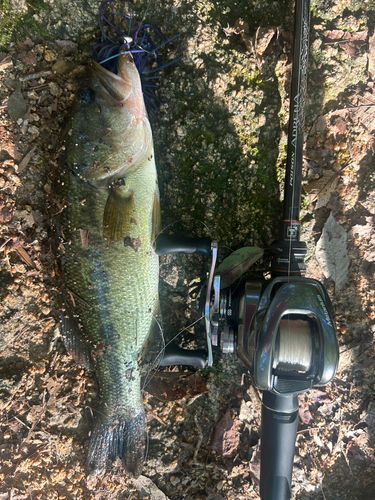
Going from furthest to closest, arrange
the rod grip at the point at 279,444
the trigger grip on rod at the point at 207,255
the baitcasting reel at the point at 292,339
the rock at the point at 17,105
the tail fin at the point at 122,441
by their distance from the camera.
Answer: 1. the rock at the point at 17,105
2. the tail fin at the point at 122,441
3. the trigger grip on rod at the point at 207,255
4. the rod grip at the point at 279,444
5. the baitcasting reel at the point at 292,339

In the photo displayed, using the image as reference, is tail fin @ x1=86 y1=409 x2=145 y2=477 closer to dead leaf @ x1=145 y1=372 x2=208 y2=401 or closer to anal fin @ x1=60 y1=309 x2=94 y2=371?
dead leaf @ x1=145 y1=372 x2=208 y2=401

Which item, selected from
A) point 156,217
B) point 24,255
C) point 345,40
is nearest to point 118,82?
point 156,217

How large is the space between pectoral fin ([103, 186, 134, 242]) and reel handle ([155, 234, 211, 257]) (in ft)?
0.79

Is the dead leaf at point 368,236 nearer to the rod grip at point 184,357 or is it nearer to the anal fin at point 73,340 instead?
the rod grip at point 184,357

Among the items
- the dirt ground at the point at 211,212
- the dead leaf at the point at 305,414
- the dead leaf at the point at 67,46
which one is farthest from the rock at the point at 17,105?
the dead leaf at the point at 305,414

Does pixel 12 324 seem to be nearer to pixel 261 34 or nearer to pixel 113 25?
pixel 113 25

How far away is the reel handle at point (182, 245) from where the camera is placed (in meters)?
2.12

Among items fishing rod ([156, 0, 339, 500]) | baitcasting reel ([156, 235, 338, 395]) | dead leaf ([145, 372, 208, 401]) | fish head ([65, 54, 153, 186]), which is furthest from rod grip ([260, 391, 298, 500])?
fish head ([65, 54, 153, 186])

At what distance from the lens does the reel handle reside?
2.12m

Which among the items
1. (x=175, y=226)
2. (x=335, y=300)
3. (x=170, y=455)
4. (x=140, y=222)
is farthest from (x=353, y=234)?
(x=170, y=455)

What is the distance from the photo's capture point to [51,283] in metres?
2.58

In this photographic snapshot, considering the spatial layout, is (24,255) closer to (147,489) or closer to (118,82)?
(118,82)

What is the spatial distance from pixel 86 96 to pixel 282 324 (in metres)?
1.83

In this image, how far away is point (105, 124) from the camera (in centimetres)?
211
